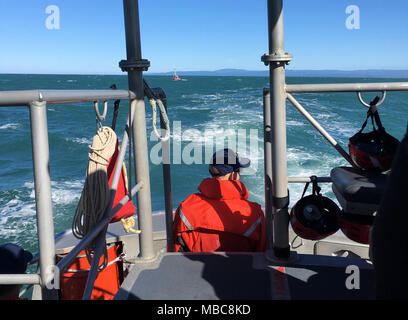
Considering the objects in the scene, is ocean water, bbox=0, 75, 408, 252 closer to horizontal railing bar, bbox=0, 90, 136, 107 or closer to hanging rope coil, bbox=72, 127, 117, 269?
hanging rope coil, bbox=72, 127, 117, 269

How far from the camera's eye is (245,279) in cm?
192

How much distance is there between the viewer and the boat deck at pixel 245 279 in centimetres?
180

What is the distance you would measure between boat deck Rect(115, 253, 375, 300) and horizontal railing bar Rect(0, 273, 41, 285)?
800mm

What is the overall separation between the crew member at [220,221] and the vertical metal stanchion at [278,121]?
0.23 meters

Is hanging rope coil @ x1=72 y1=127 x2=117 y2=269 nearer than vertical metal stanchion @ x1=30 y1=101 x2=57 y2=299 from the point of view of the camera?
No

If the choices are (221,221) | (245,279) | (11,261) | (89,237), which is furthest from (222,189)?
(11,261)

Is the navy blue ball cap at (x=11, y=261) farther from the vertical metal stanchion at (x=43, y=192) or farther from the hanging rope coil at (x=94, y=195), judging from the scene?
the vertical metal stanchion at (x=43, y=192)

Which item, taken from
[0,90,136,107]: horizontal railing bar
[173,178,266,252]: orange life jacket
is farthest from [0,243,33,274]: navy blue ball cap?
[173,178,266,252]: orange life jacket

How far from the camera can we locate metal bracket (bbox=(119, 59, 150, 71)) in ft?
6.86

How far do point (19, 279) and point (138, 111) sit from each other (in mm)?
1263

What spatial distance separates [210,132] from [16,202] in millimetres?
9354

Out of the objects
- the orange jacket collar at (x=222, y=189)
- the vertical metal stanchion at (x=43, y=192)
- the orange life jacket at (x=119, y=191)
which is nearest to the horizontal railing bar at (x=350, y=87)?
the orange jacket collar at (x=222, y=189)

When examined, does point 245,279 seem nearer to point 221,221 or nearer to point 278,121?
point 221,221
